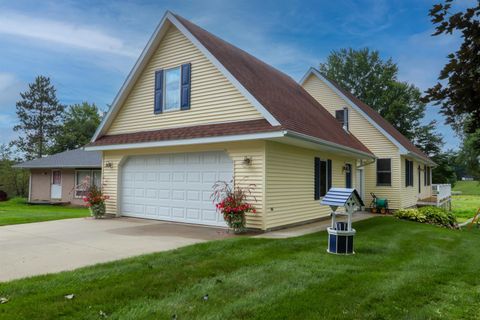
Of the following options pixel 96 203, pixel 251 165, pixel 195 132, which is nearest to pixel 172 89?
pixel 195 132

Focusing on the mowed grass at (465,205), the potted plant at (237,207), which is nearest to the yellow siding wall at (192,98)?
the potted plant at (237,207)

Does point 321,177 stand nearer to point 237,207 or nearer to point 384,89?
point 237,207

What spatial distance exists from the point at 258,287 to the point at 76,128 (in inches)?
1792

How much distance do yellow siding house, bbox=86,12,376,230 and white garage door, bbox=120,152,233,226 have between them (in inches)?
1.3

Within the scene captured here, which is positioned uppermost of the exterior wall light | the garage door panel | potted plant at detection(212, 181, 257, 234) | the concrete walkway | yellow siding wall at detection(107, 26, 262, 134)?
yellow siding wall at detection(107, 26, 262, 134)

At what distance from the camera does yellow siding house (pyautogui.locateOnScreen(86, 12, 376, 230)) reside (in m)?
9.70

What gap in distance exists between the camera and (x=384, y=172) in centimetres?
1720

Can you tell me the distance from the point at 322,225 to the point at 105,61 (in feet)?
53.8

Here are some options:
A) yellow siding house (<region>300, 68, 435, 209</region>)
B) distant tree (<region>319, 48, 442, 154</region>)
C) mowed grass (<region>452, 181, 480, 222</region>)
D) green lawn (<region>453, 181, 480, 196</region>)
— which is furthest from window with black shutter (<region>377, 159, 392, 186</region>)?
green lawn (<region>453, 181, 480, 196</region>)

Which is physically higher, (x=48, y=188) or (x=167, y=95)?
(x=167, y=95)

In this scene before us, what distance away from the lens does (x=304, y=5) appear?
48.9 feet

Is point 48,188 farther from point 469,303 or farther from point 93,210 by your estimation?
point 469,303

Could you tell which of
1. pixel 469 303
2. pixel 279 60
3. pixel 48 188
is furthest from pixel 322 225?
pixel 48 188

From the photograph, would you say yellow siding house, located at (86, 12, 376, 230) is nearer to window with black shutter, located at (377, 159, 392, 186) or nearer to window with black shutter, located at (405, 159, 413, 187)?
window with black shutter, located at (377, 159, 392, 186)
